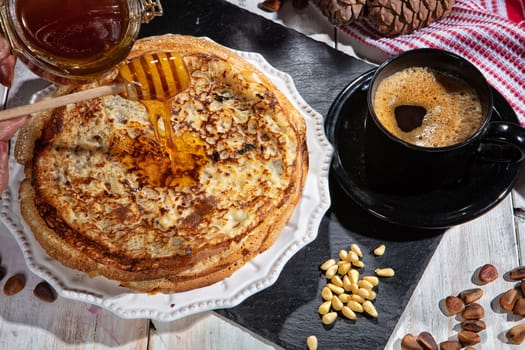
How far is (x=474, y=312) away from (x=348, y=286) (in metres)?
0.45

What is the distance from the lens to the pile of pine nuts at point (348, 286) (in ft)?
8.10

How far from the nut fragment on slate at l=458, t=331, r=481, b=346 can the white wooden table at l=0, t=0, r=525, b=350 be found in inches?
1.7

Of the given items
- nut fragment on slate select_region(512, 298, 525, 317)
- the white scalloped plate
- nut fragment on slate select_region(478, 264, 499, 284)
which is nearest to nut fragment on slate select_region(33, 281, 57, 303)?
the white scalloped plate

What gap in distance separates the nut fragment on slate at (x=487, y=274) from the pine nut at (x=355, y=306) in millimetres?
461

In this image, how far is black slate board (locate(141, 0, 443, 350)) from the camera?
8.07 feet

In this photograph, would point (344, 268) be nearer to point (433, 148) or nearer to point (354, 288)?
point (354, 288)

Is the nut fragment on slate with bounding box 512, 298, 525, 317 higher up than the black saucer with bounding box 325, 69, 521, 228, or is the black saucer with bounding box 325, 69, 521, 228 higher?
the black saucer with bounding box 325, 69, 521, 228

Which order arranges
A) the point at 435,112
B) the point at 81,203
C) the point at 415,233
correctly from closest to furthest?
the point at 81,203, the point at 435,112, the point at 415,233

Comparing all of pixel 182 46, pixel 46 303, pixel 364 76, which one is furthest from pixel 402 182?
pixel 46 303

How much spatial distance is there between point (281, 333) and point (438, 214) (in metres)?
0.67

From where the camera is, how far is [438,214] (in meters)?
2.44

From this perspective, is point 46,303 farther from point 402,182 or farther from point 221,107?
point 402,182

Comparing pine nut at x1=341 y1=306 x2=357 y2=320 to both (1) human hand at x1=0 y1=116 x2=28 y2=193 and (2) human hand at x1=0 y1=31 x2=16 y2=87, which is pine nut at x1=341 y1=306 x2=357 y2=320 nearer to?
(1) human hand at x1=0 y1=116 x2=28 y2=193

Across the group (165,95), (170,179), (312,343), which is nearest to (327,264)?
(312,343)
